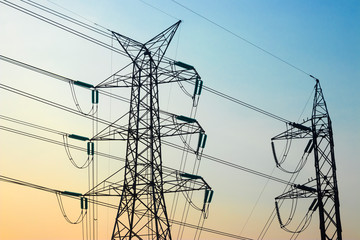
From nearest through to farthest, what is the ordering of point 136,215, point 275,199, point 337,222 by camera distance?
1. point 136,215
2. point 337,222
3. point 275,199

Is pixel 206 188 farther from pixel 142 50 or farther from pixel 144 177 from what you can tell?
pixel 142 50

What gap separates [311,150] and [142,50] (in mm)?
13273

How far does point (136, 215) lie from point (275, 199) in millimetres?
11782

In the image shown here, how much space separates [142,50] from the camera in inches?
968

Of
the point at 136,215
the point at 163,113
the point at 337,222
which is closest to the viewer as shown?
the point at 136,215

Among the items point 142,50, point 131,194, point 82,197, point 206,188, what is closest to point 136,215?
point 131,194

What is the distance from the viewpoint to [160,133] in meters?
23.5

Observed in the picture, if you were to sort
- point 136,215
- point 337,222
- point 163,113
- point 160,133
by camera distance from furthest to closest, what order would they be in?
point 337,222 < point 163,113 < point 160,133 < point 136,215

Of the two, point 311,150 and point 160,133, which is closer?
point 160,133

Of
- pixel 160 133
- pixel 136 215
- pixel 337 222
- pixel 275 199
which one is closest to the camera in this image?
pixel 136 215

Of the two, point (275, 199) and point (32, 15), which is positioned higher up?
point (32, 15)

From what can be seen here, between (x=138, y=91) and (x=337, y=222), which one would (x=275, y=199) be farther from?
(x=138, y=91)

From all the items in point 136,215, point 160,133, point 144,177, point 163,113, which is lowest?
point 136,215

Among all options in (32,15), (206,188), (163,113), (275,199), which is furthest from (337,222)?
(32,15)
